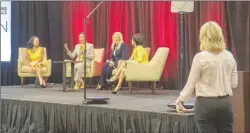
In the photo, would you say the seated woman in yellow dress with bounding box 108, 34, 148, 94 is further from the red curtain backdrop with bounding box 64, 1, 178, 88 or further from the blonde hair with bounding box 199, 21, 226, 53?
the blonde hair with bounding box 199, 21, 226, 53

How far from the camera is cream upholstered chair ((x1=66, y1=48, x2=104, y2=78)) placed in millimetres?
7000

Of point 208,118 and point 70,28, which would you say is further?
point 70,28

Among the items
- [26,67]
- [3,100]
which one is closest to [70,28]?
[26,67]

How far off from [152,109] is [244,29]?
299 centimetres

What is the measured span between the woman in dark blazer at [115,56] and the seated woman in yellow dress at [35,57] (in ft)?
3.72

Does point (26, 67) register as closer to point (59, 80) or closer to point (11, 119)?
point (59, 80)

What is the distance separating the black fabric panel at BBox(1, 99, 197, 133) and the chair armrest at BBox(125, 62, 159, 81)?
1624 millimetres

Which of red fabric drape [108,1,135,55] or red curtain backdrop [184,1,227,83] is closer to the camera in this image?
red curtain backdrop [184,1,227,83]

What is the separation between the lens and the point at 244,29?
622 centimetres

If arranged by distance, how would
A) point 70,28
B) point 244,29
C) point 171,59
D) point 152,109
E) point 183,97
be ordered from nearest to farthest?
point 183,97
point 152,109
point 244,29
point 171,59
point 70,28

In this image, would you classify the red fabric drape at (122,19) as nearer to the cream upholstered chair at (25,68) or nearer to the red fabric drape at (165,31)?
the red fabric drape at (165,31)

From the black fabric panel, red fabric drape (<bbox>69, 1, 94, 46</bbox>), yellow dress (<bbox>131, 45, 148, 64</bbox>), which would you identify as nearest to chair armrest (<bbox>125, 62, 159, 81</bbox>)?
yellow dress (<bbox>131, 45, 148, 64</bbox>)

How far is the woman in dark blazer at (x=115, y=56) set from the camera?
6.47m

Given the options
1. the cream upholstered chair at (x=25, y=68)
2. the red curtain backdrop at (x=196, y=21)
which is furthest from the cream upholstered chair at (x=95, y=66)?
the red curtain backdrop at (x=196, y=21)
